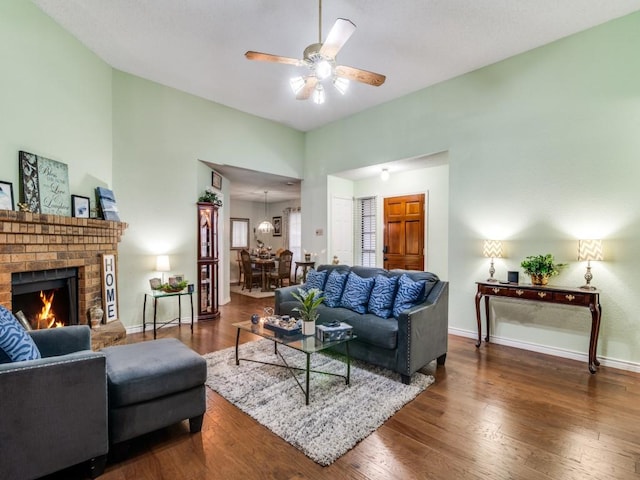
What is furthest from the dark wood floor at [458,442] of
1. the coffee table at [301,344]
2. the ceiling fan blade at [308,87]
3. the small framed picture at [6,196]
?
the ceiling fan blade at [308,87]

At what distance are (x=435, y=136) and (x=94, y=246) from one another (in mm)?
4606

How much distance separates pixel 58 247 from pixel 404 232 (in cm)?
516

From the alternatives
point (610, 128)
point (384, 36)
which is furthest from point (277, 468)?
point (610, 128)

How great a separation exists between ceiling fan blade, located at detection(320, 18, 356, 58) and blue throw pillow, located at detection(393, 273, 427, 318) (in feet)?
7.17

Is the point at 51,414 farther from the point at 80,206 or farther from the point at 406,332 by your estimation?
the point at 80,206

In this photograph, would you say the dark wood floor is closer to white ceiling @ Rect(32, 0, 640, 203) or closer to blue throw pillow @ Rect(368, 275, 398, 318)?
blue throw pillow @ Rect(368, 275, 398, 318)

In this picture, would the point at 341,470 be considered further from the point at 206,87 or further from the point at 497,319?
the point at 206,87

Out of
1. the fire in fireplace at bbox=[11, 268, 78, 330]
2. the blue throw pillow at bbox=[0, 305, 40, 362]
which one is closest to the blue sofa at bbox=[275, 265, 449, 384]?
the blue throw pillow at bbox=[0, 305, 40, 362]

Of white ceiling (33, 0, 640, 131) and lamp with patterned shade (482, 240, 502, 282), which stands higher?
white ceiling (33, 0, 640, 131)

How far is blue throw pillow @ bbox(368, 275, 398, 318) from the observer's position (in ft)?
10.2

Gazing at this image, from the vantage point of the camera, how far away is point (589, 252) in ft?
10.1

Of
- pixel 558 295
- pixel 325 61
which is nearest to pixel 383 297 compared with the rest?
pixel 558 295

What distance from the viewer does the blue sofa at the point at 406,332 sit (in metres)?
2.65

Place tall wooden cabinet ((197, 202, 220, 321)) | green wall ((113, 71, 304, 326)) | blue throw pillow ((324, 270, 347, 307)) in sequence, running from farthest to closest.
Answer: tall wooden cabinet ((197, 202, 220, 321))
green wall ((113, 71, 304, 326))
blue throw pillow ((324, 270, 347, 307))
